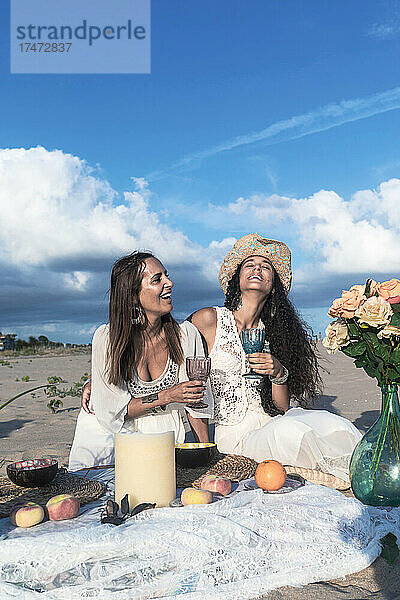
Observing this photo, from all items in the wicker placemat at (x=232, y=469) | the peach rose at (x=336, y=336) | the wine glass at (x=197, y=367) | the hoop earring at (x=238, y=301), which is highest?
the hoop earring at (x=238, y=301)

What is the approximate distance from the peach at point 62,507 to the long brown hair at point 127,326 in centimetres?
136

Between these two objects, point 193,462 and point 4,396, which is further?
point 4,396

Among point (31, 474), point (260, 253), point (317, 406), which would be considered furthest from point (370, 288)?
point (317, 406)

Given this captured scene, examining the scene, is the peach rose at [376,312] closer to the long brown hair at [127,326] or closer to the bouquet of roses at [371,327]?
the bouquet of roses at [371,327]

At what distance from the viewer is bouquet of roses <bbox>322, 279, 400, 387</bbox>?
97.0 inches

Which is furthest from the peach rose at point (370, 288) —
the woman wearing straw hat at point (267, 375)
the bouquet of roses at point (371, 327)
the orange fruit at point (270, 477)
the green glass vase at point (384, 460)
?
the woman wearing straw hat at point (267, 375)

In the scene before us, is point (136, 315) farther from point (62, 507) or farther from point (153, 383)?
point (62, 507)

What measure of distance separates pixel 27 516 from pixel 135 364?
173 centimetres

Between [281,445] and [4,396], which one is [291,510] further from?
[4,396]

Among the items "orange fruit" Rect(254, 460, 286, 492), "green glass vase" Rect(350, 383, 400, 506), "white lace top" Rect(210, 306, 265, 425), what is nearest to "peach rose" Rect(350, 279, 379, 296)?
"green glass vase" Rect(350, 383, 400, 506)

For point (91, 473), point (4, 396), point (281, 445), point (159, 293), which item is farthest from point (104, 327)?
point (4, 396)

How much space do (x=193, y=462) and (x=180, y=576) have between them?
653 millimetres

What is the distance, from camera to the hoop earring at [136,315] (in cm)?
388

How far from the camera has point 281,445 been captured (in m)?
3.95
